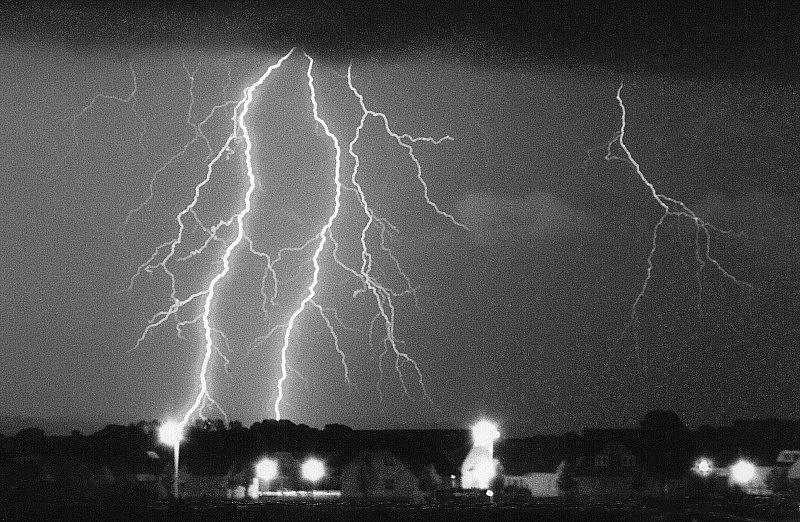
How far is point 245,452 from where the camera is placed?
220 ft

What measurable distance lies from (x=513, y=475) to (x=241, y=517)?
1001 inches

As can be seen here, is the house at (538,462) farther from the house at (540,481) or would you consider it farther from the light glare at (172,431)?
the light glare at (172,431)

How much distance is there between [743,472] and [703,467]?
472 centimetres

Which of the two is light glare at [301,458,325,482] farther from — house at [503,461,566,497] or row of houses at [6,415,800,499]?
house at [503,461,566,497]

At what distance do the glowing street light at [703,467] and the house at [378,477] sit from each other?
31.9 ft

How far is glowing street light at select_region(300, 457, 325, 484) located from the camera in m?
63.0

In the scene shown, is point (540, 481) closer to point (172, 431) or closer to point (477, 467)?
point (477, 467)

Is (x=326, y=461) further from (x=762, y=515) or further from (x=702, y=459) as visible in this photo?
(x=762, y=515)

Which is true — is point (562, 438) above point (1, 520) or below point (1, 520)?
above

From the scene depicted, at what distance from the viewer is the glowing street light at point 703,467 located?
60.3 meters

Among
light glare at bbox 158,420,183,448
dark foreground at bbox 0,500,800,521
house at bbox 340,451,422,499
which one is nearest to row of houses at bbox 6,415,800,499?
house at bbox 340,451,422,499

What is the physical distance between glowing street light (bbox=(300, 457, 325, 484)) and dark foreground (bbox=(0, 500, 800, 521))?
18.0 meters

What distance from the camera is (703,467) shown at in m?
60.3

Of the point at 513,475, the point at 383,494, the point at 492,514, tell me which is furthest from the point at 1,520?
the point at 513,475
